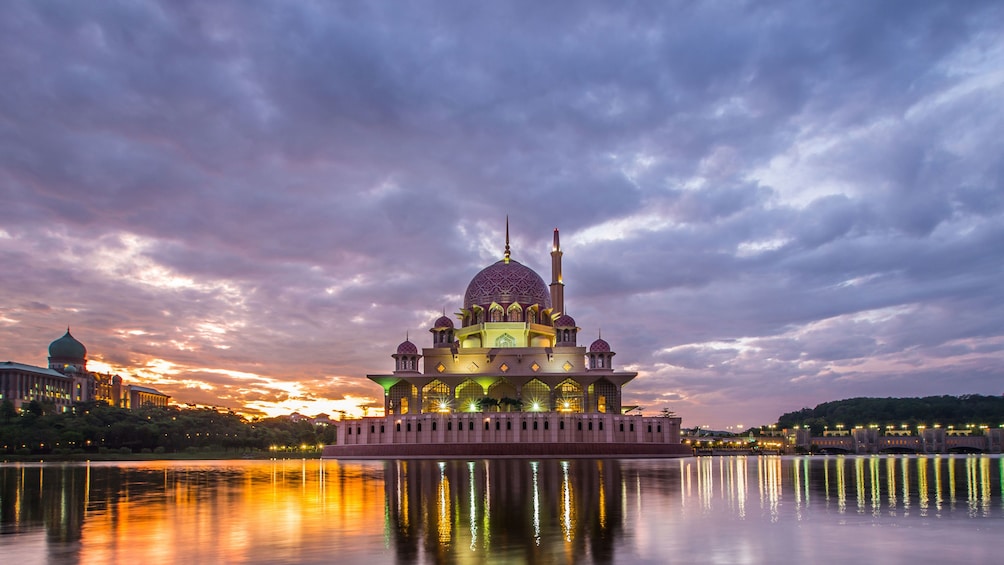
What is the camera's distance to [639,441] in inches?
3511

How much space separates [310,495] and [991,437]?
136836 millimetres

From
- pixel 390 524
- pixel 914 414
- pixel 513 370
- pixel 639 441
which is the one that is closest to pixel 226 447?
pixel 513 370

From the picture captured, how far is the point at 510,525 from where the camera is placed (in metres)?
16.9

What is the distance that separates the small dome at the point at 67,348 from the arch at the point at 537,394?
361 ft

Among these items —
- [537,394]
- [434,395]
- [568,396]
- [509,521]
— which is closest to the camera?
[509,521]

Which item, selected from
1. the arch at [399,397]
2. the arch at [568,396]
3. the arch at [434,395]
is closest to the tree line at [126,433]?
the arch at [399,397]

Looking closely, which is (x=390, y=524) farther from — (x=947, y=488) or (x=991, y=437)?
(x=991, y=437)

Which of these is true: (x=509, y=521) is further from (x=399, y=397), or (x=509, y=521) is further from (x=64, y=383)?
(x=64, y=383)

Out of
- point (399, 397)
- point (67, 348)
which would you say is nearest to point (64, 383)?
point (67, 348)

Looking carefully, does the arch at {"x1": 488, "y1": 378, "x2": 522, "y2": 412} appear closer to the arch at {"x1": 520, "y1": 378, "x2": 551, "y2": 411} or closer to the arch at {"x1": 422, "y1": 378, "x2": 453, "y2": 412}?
the arch at {"x1": 520, "y1": 378, "x2": 551, "y2": 411}

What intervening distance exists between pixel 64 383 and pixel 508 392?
99113mm

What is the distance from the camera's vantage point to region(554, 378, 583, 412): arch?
10044 cm

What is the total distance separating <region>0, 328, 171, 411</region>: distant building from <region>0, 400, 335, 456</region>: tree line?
1612 cm

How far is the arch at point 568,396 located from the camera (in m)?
100
